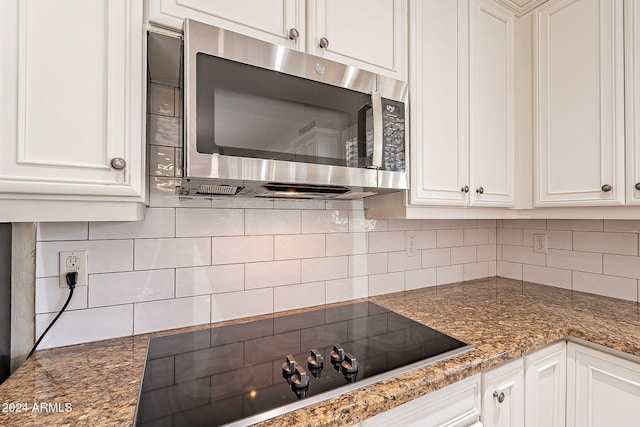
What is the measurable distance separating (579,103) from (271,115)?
1.35 metres

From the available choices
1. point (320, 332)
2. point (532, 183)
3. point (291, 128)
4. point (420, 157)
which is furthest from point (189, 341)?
point (532, 183)

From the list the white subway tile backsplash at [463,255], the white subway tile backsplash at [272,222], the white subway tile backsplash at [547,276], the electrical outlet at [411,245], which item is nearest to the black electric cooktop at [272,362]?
the white subway tile backsplash at [272,222]

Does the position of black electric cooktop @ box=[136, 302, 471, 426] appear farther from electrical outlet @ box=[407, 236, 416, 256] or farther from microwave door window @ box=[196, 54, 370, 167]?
microwave door window @ box=[196, 54, 370, 167]

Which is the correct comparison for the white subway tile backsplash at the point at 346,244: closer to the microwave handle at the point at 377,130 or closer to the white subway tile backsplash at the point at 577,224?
the microwave handle at the point at 377,130

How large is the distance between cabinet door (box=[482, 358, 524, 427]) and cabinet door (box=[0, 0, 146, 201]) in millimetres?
1147

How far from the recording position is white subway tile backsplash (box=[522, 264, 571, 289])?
5.64ft

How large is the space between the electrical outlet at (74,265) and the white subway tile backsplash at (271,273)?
51cm

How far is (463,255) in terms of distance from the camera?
6.16ft

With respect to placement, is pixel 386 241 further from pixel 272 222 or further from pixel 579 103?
pixel 579 103

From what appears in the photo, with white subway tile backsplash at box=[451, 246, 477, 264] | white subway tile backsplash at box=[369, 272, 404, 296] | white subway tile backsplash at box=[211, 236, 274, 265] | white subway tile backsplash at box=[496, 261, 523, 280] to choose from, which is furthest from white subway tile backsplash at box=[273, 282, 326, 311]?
white subway tile backsplash at box=[496, 261, 523, 280]

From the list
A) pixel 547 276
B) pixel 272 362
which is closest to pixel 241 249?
pixel 272 362

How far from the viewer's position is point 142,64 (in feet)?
2.74

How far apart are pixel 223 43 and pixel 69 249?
77 cm

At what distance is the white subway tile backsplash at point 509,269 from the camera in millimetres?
1934
